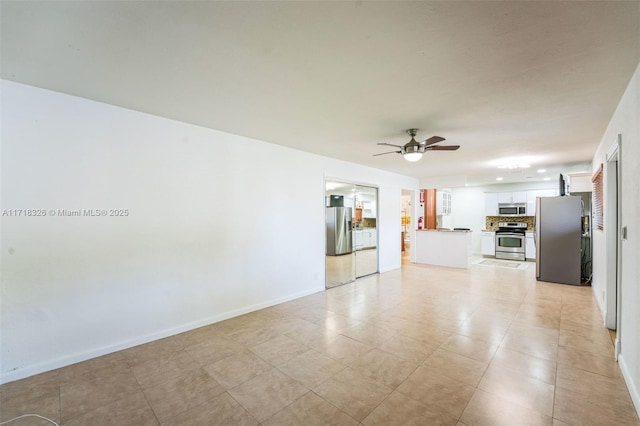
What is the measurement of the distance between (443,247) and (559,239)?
2464 millimetres

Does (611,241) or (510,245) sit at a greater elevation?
(611,241)

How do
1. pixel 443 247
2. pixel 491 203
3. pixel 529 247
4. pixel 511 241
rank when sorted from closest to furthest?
1. pixel 443 247
2. pixel 529 247
3. pixel 511 241
4. pixel 491 203

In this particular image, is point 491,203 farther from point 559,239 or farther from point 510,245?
point 559,239

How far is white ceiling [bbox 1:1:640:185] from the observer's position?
Answer: 1.53 metres

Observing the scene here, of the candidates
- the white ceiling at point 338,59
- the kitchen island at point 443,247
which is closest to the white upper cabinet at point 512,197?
the kitchen island at point 443,247

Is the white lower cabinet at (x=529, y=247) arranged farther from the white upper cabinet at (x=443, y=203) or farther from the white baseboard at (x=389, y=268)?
the white baseboard at (x=389, y=268)

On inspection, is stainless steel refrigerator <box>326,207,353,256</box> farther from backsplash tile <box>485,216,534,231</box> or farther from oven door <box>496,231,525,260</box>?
backsplash tile <box>485,216,534,231</box>

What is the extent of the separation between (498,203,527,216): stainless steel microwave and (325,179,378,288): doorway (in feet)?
15.3

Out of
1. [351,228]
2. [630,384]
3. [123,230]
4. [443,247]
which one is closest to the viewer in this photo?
[630,384]

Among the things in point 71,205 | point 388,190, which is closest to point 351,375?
point 71,205

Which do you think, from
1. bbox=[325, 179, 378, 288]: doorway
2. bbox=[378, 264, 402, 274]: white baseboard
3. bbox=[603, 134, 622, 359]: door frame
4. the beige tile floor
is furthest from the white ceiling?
bbox=[378, 264, 402, 274]: white baseboard

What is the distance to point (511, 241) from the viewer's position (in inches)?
328

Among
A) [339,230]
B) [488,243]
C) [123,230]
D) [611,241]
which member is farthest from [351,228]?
[488,243]

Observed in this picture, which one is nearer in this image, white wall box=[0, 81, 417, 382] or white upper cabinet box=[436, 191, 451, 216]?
white wall box=[0, 81, 417, 382]
